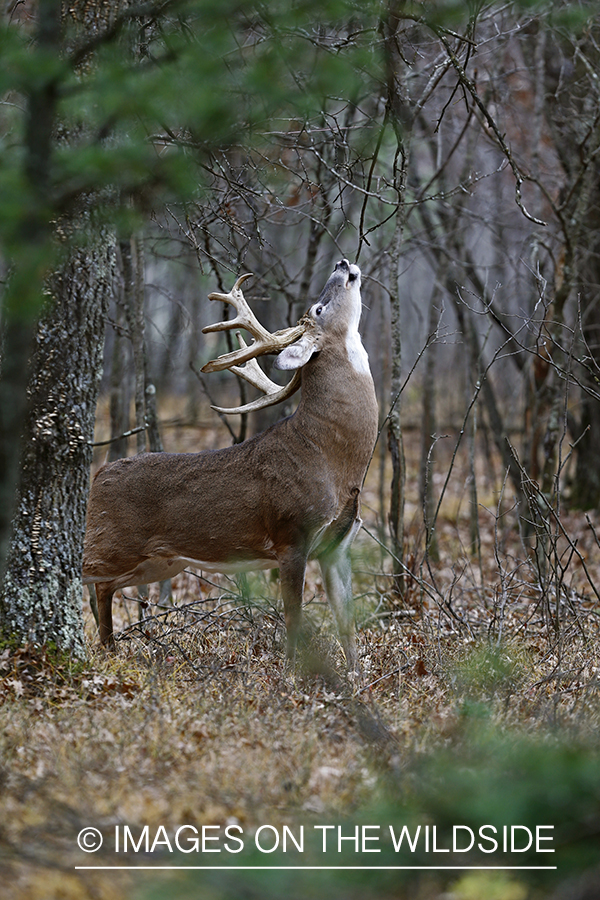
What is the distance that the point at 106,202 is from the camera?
3947 mm

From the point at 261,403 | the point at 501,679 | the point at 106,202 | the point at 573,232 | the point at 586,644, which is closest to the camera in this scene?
the point at 106,202

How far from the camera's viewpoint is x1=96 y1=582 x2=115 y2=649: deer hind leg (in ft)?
20.3

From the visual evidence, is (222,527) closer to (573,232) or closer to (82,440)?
(82,440)

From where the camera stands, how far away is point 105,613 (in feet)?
21.0

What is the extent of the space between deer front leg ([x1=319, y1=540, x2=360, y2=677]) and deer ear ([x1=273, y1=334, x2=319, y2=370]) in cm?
129

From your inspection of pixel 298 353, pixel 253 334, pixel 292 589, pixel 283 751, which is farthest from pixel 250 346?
pixel 283 751

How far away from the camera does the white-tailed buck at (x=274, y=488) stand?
6008 mm

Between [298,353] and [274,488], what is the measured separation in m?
0.95

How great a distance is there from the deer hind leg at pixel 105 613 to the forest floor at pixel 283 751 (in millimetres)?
154

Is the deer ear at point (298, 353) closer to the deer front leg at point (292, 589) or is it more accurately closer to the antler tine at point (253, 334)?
the antler tine at point (253, 334)

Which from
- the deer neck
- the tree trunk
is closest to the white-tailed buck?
the deer neck

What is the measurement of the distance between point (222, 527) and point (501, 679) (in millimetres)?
2185

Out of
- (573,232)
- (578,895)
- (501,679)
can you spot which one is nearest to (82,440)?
(501,679)

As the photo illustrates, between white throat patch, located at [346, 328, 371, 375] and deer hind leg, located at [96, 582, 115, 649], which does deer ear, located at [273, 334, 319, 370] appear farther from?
deer hind leg, located at [96, 582, 115, 649]
